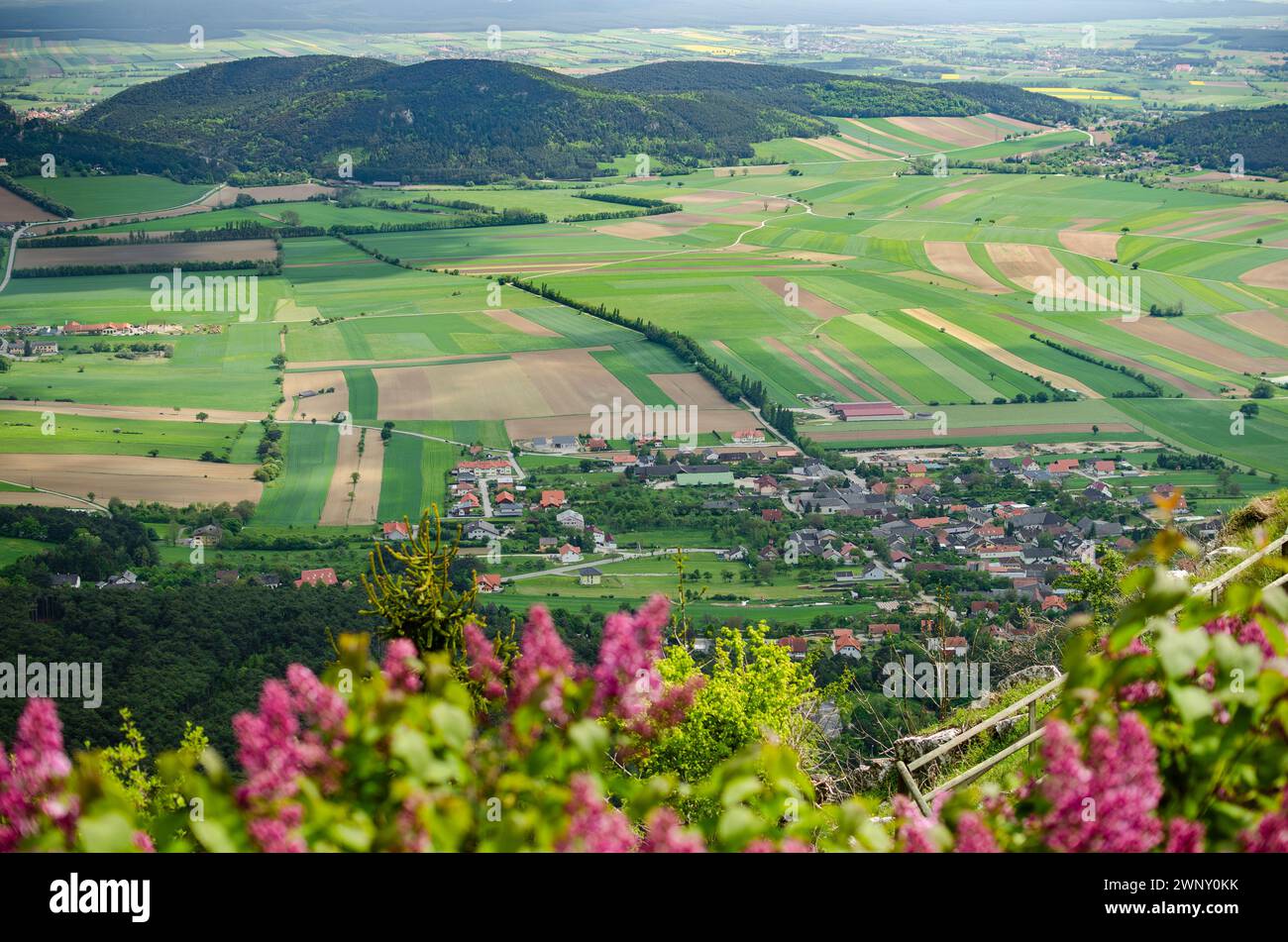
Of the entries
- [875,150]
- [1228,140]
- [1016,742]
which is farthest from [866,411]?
[875,150]

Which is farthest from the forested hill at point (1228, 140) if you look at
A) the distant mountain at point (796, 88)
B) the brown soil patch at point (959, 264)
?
the brown soil patch at point (959, 264)

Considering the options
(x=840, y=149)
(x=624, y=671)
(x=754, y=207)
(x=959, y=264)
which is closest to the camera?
(x=624, y=671)

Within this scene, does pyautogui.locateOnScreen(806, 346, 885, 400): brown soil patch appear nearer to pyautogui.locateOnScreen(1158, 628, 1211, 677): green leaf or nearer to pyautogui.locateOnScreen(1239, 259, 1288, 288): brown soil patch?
pyautogui.locateOnScreen(1239, 259, 1288, 288): brown soil patch

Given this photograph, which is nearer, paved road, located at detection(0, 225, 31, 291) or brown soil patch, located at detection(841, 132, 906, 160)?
paved road, located at detection(0, 225, 31, 291)

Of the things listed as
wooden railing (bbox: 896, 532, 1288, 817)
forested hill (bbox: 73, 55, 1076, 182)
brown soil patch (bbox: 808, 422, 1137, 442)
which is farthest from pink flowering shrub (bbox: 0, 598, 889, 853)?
forested hill (bbox: 73, 55, 1076, 182)

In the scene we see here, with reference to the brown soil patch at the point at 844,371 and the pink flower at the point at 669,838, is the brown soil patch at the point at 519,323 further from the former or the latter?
the pink flower at the point at 669,838

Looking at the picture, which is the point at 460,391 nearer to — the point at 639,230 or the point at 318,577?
the point at 318,577
